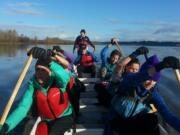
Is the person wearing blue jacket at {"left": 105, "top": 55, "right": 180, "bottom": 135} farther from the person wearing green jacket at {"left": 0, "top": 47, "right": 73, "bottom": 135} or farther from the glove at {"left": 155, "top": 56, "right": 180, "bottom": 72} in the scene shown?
the person wearing green jacket at {"left": 0, "top": 47, "right": 73, "bottom": 135}

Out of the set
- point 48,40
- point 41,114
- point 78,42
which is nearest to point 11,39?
point 48,40

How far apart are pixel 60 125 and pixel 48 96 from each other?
40 centimetres

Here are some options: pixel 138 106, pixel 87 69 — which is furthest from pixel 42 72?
pixel 87 69

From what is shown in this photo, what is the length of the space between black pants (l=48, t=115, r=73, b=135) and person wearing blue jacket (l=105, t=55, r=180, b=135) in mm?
520

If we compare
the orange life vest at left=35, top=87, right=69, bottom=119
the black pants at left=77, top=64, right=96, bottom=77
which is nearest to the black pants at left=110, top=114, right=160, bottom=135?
the orange life vest at left=35, top=87, right=69, bottom=119

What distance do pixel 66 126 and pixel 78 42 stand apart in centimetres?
826

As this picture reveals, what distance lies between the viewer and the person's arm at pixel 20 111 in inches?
164

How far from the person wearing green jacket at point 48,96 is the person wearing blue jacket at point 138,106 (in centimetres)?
62

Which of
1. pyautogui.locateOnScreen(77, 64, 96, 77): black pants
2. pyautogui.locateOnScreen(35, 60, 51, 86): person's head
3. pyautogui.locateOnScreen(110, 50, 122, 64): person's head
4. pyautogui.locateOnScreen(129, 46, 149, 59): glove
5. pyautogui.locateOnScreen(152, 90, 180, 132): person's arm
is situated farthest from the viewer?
pyautogui.locateOnScreen(77, 64, 96, 77): black pants

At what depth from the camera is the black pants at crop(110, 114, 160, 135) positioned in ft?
14.2

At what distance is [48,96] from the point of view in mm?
4402

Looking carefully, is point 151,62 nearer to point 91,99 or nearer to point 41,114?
point 41,114

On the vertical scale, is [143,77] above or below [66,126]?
above

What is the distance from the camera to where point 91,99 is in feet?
25.0
